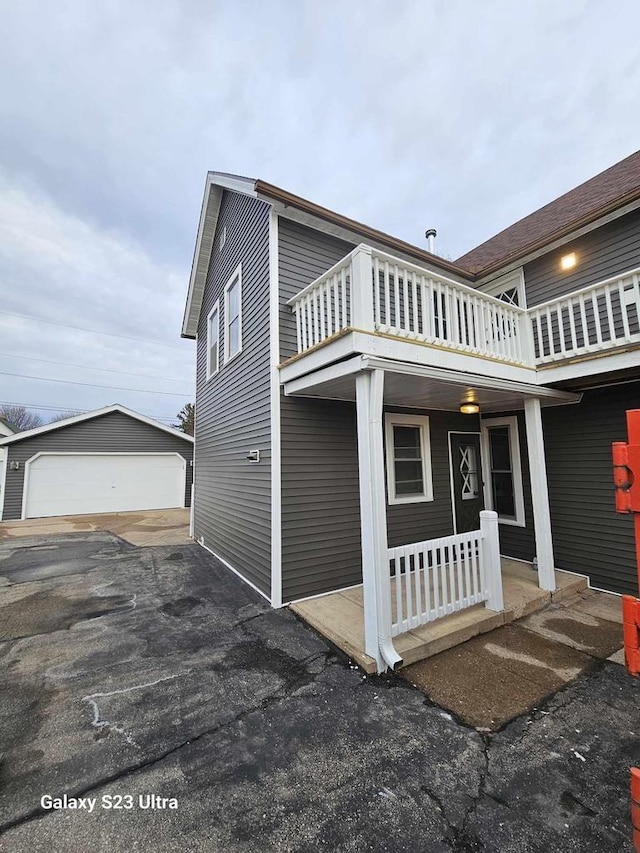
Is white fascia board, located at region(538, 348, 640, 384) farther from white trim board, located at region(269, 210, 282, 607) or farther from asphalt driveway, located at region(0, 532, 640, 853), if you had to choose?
white trim board, located at region(269, 210, 282, 607)

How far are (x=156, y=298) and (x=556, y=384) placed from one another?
118 ft

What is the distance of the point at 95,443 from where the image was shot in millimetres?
14047

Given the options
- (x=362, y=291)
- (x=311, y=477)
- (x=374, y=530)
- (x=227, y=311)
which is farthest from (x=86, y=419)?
(x=374, y=530)

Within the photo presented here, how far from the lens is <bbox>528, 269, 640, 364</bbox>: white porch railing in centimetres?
415

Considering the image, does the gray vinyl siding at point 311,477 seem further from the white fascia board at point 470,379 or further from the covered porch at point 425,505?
the white fascia board at point 470,379

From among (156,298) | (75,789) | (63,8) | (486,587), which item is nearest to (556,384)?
(486,587)

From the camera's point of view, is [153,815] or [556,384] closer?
[153,815]

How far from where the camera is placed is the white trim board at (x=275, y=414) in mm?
4504

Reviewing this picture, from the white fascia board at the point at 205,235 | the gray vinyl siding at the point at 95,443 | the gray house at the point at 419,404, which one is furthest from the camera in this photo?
the gray vinyl siding at the point at 95,443

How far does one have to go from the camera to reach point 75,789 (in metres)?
1.93

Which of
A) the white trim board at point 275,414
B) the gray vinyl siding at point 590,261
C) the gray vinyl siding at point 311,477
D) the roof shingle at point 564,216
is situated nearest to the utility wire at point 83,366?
the white trim board at point 275,414

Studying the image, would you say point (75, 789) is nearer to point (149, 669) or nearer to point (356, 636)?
point (149, 669)

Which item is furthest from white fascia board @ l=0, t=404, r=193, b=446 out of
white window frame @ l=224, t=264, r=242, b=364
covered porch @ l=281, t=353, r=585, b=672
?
covered porch @ l=281, t=353, r=585, b=672

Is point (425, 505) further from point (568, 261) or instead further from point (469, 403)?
point (568, 261)
